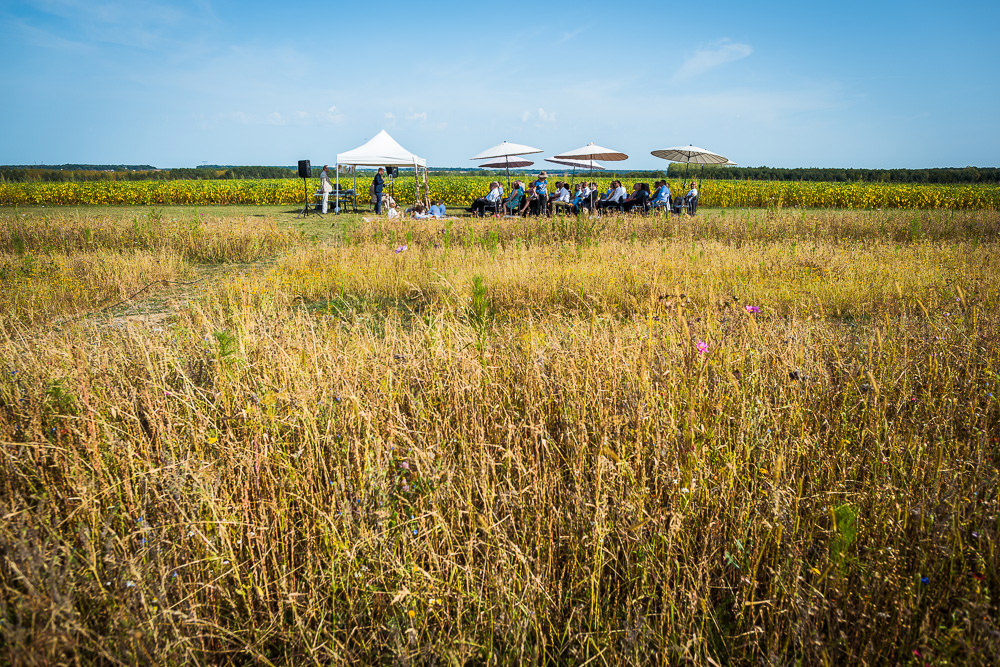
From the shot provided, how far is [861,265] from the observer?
7113 millimetres

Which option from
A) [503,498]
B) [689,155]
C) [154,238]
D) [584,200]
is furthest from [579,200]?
[503,498]

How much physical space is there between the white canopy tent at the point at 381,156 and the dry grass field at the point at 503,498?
1586 centimetres

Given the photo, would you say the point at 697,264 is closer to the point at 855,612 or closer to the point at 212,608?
the point at 855,612

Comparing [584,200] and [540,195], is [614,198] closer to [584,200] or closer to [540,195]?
[584,200]

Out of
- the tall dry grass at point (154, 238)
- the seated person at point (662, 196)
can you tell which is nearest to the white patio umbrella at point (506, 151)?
the seated person at point (662, 196)

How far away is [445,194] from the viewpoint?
27672 mm

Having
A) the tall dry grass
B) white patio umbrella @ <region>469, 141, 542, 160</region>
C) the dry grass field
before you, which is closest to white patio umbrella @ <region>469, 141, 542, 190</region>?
white patio umbrella @ <region>469, 141, 542, 160</region>

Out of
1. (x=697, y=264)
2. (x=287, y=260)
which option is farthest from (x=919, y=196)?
(x=287, y=260)

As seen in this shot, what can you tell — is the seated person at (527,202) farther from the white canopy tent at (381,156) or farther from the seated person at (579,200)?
the white canopy tent at (381,156)

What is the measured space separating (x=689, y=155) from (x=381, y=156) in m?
11.0

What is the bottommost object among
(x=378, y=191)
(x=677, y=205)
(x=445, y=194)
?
(x=677, y=205)

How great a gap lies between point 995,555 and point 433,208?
52.8 feet

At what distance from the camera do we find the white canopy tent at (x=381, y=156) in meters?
18.3

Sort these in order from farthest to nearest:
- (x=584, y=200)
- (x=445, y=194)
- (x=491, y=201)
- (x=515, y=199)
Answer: (x=445, y=194), (x=491, y=201), (x=584, y=200), (x=515, y=199)
